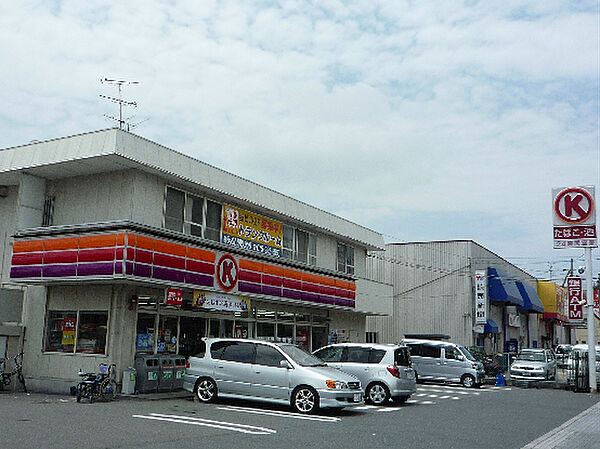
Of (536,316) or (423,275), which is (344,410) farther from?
(536,316)

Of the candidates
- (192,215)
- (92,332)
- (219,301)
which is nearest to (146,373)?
(92,332)

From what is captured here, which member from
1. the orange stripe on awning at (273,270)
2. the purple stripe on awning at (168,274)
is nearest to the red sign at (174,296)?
the purple stripe on awning at (168,274)

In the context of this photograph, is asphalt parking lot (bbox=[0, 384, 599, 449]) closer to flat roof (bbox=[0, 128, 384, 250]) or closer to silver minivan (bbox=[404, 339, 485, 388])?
flat roof (bbox=[0, 128, 384, 250])

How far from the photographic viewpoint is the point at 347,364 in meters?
18.3

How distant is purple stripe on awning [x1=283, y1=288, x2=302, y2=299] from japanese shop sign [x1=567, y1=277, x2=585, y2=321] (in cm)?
1465

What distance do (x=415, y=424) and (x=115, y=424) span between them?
6034 mm

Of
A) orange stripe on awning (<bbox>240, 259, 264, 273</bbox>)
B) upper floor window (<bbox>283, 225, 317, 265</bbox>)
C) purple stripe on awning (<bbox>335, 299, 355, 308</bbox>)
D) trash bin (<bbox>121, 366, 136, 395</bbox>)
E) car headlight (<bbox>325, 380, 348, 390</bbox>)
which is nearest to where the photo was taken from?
Answer: car headlight (<bbox>325, 380, 348, 390</bbox>)

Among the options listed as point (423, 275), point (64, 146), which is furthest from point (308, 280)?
point (423, 275)

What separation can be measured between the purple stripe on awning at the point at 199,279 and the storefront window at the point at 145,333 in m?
1.69

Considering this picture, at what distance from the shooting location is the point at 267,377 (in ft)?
50.0

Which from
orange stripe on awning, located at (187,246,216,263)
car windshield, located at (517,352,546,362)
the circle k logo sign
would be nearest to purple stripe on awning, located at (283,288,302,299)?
the circle k logo sign

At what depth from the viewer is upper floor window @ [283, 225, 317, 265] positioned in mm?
25684

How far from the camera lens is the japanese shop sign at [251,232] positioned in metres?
22.0

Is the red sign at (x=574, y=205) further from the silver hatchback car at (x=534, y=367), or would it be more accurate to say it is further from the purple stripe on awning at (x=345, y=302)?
the purple stripe on awning at (x=345, y=302)
